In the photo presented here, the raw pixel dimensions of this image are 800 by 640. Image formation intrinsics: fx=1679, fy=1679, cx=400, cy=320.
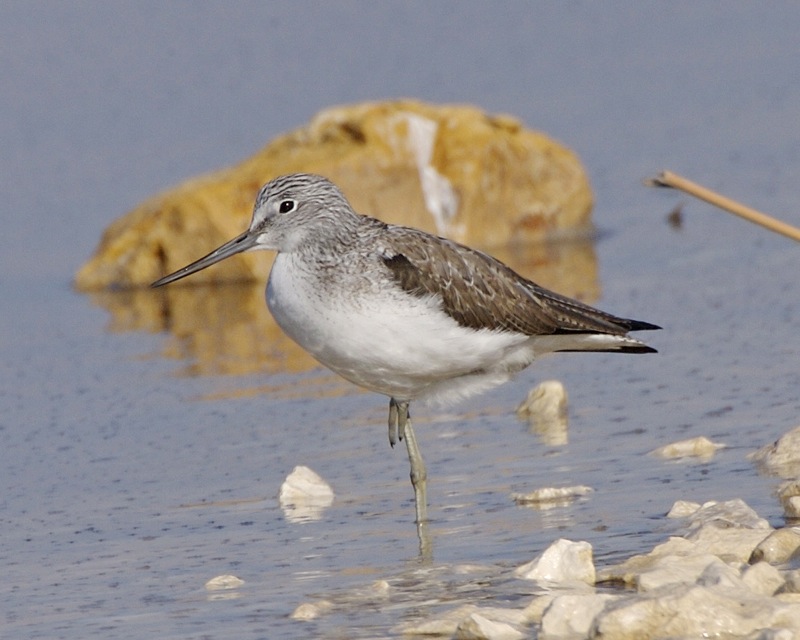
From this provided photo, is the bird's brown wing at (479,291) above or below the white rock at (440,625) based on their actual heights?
above

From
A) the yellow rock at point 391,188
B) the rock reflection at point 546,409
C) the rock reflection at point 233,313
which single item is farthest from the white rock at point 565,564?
the yellow rock at point 391,188

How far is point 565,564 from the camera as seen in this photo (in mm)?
7008

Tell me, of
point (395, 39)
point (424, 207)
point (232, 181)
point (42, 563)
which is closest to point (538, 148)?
point (424, 207)

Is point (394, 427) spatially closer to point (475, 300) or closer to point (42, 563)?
point (475, 300)

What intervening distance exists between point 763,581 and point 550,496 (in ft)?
7.12

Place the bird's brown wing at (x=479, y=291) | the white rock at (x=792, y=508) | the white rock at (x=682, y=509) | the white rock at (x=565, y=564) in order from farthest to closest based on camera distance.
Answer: the bird's brown wing at (x=479, y=291) → the white rock at (x=682, y=509) → the white rock at (x=792, y=508) → the white rock at (x=565, y=564)

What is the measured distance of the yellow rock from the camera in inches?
624

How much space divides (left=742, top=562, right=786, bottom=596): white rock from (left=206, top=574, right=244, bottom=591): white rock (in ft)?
7.51

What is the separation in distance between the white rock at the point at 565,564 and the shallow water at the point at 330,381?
86 millimetres

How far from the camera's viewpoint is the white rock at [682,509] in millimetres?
7873

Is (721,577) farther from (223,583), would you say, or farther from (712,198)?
(223,583)

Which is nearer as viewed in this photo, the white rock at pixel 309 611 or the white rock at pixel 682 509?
the white rock at pixel 309 611

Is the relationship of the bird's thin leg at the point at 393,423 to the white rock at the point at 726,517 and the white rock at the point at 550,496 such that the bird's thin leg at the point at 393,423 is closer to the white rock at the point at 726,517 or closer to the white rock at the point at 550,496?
the white rock at the point at 550,496

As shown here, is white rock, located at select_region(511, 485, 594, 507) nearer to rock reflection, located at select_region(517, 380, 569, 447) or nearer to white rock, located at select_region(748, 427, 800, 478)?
white rock, located at select_region(748, 427, 800, 478)
